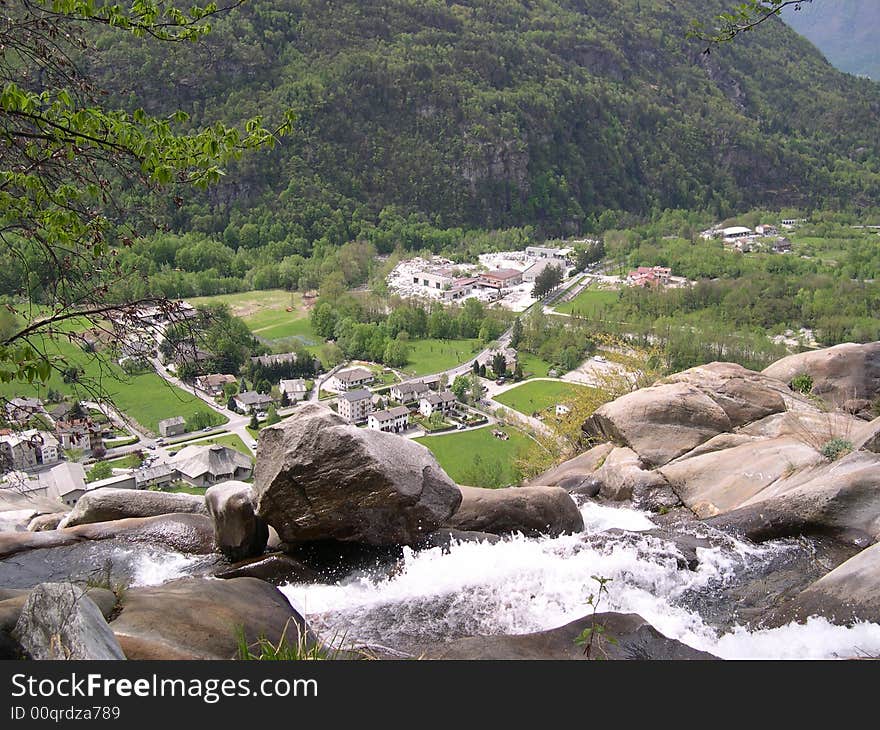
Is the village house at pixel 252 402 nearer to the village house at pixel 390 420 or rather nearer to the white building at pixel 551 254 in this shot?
the village house at pixel 390 420

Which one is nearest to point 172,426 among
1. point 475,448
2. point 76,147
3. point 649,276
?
point 475,448

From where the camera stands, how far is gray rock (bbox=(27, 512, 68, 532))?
11.4 metres

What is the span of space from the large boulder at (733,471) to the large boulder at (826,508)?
1.00m

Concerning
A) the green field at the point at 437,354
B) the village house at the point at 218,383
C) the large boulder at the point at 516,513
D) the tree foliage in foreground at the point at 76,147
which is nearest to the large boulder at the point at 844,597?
the large boulder at the point at 516,513

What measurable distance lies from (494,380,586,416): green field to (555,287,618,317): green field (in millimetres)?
18377

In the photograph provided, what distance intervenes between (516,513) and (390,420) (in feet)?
124

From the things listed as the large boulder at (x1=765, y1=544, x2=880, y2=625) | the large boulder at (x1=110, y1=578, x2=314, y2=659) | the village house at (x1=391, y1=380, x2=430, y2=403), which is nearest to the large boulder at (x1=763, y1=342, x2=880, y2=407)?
Result: the large boulder at (x1=765, y1=544, x2=880, y2=625)

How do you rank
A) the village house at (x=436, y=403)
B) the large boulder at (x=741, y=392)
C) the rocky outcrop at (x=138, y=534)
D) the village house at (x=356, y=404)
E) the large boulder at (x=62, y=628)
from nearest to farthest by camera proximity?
1. the large boulder at (x=62, y=628)
2. the rocky outcrop at (x=138, y=534)
3. the large boulder at (x=741, y=392)
4. the village house at (x=356, y=404)
5. the village house at (x=436, y=403)

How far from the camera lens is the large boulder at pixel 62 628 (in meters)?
4.66

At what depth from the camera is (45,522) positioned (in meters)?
11.5

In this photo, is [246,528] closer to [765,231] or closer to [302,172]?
[302,172]

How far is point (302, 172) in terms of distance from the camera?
375 ft

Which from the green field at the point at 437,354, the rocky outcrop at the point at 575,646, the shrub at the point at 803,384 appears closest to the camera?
the rocky outcrop at the point at 575,646

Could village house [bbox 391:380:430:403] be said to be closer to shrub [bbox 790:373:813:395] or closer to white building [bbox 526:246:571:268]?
shrub [bbox 790:373:813:395]
